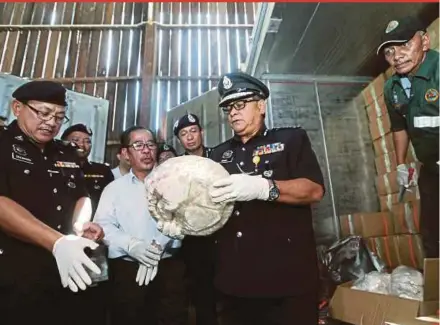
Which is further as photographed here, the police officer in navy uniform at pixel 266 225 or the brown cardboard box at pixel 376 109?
the brown cardboard box at pixel 376 109

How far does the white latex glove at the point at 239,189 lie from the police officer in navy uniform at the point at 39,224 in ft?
1.45

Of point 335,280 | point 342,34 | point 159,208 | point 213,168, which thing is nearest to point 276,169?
point 213,168

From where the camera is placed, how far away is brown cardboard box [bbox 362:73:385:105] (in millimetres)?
2512

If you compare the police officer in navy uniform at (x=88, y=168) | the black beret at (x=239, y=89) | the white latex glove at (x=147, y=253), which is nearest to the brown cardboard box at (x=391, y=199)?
the black beret at (x=239, y=89)

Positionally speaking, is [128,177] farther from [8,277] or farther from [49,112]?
[8,277]

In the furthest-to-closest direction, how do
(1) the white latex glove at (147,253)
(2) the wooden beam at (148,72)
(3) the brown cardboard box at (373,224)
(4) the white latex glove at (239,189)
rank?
1. (2) the wooden beam at (148,72)
2. (3) the brown cardboard box at (373,224)
3. (1) the white latex glove at (147,253)
4. (4) the white latex glove at (239,189)

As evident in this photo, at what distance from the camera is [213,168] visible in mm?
1057

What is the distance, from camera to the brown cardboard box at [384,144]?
2463 mm

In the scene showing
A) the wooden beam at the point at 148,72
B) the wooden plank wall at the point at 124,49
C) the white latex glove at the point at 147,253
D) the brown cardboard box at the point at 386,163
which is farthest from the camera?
the wooden plank wall at the point at 124,49

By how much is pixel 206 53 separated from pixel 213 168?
4.04m

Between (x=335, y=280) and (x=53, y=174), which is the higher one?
(x=53, y=174)

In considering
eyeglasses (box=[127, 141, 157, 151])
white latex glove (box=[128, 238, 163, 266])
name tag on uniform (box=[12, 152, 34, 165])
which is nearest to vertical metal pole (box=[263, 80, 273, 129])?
eyeglasses (box=[127, 141, 157, 151])

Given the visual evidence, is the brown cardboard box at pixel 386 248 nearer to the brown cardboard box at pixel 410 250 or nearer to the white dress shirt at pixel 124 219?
the brown cardboard box at pixel 410 250

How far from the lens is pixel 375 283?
1628mm
